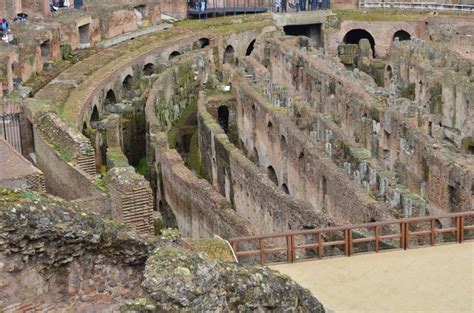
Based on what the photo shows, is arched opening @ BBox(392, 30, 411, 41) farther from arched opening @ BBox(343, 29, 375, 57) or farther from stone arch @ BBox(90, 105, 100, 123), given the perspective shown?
stone arch @ BBox(90, 105, 100, 123)

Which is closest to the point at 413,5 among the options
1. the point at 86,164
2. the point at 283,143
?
the point at 283,143

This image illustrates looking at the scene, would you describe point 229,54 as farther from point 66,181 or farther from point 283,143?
point 66,181

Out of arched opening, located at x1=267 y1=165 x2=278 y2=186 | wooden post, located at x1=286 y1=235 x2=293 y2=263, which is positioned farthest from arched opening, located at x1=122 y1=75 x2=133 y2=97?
wooden post, located at x1=286 y1=235 x2=293 y2=263

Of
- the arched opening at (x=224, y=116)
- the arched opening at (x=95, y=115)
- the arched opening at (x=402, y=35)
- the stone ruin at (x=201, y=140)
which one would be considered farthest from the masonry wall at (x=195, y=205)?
the arched opening at (x=402, y=35)

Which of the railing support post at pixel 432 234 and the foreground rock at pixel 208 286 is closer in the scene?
the foreground rock at pixel 208 286

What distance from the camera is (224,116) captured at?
1292 inches

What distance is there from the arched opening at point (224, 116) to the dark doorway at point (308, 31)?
44.1 ft

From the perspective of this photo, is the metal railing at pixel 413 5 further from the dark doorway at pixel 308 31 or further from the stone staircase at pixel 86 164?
the stone staircase at pixel 86 164

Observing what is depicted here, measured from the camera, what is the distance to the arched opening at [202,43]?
40688 millimetres

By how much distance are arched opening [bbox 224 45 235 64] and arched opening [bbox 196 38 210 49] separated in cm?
87

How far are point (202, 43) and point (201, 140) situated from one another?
1345cm

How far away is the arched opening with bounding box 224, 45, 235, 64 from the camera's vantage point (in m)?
39.5

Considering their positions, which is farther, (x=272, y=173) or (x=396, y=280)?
(x=272, y=173)

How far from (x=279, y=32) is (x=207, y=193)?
69.9 feet
